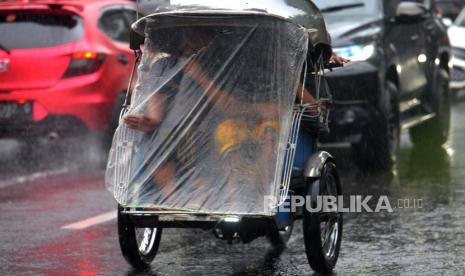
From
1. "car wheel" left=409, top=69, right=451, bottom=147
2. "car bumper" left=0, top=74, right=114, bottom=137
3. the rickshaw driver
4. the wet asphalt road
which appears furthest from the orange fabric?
"car wheel" left=409, top=69, right=451, bottom=147

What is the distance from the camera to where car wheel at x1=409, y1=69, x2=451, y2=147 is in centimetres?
1417

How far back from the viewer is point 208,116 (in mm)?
7258

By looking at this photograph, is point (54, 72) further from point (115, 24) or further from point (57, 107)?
point (115, 24)

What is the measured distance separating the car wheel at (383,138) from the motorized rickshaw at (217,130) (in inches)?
184

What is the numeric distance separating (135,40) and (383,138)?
4.97 meters

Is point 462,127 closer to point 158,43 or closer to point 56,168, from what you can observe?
point 56,168

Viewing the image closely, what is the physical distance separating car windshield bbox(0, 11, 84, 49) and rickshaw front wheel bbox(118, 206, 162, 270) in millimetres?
5291

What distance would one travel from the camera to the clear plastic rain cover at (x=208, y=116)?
7141 mm

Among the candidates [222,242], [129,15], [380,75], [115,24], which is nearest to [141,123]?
[222,242]

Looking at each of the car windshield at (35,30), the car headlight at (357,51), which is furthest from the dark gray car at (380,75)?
the car windshield at (35,30)

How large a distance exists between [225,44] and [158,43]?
16.3 inches

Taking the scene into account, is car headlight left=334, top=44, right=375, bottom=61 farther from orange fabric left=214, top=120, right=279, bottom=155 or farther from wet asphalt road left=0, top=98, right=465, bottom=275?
orange fabric left=214, top=120, right=279, bottom=155

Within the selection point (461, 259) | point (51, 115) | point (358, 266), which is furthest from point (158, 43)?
point (51, 115)

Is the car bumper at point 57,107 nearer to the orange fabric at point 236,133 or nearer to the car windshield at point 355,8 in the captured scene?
the car windshield at point 355,8
